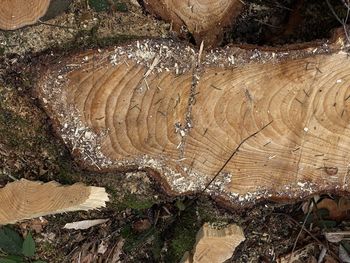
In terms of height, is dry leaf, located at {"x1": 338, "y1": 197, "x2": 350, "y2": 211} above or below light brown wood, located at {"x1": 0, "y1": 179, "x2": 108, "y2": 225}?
below

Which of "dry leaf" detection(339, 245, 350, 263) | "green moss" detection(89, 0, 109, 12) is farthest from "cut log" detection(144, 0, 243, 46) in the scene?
"dry leaf" detection(339, 245, 350, 263)

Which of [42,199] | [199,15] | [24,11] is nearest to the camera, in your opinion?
[24,11]

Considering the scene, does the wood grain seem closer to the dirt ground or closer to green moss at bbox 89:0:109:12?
the dirt ground

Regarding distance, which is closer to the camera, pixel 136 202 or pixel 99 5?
pixel 99 5

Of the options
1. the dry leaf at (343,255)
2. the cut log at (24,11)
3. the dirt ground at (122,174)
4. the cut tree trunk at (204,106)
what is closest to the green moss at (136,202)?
the dirt ground at (122,174)

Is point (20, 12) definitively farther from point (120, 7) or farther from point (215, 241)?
point (215, 241)

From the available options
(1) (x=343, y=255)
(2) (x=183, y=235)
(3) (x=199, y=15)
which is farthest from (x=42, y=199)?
(1) (x=343, y=255)

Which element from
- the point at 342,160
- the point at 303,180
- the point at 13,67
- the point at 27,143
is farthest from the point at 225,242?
the point at 13,67
